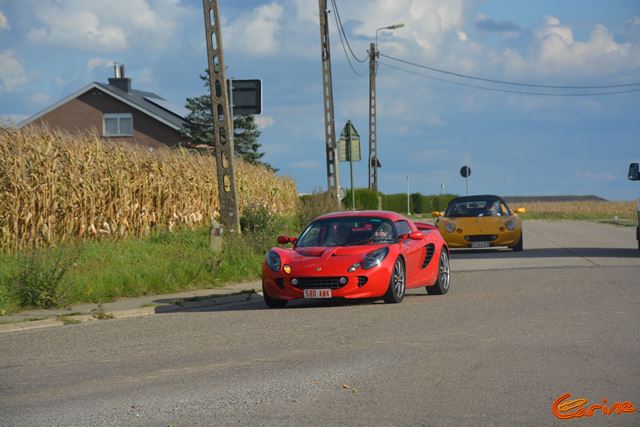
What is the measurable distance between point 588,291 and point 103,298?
6.93m

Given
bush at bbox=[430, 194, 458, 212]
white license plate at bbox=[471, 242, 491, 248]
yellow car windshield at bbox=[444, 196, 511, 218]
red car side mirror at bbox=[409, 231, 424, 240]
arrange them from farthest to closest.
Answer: bush at bbox=[430, 194, 458, 212], yellow car windshield at bbox=[444, 196, 511, 218], white license plate at bbox=[471, 242, 491, 248], red car side mirror at bbox=[409, 231, 424, 240]

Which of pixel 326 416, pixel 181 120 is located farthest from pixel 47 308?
pixel 181 120

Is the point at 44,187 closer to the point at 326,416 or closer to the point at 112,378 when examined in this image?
the point at 112,378

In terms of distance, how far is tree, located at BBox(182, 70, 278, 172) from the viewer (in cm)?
6469

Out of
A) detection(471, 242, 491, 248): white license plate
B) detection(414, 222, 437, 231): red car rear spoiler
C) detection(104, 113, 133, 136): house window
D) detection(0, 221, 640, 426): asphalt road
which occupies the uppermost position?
detection(104, 113, 133, 136): house window

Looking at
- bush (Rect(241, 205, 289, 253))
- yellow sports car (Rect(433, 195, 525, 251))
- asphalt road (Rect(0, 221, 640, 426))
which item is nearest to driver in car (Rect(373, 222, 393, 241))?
asphalt road (Rect(0, 221, 640, 426))

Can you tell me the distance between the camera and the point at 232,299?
52.3 ft

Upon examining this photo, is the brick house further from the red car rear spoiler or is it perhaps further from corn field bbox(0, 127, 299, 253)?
the red car rear spoiler

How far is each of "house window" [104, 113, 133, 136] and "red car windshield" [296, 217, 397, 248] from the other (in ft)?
152

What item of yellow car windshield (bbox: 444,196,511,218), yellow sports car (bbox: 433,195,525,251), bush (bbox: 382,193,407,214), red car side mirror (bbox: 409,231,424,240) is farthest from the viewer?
bush (bbox: 382,193,407,214)

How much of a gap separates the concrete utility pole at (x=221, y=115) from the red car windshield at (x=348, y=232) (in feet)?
22.7

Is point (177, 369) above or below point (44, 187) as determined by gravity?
below

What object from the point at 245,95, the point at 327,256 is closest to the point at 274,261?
the point at 327,256

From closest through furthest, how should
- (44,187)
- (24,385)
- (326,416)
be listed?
(326,416) < (24,385) < (44,187)
